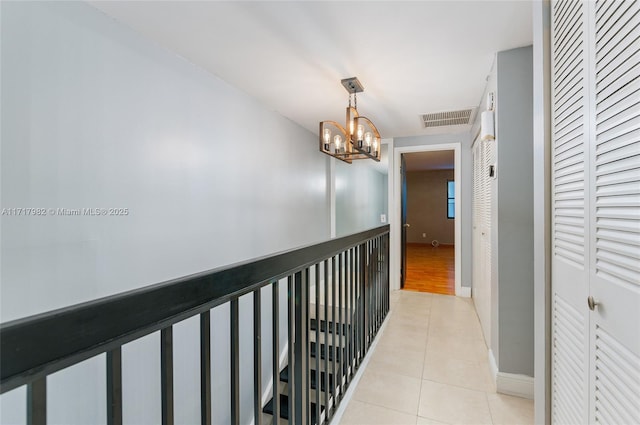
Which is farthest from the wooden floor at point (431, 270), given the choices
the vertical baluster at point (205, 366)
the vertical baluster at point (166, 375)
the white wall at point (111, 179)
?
the vertical baluster at point (166, 375)

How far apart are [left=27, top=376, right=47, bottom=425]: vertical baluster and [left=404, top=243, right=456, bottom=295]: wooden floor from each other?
14.0 ft

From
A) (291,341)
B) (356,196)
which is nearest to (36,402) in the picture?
(291,341)

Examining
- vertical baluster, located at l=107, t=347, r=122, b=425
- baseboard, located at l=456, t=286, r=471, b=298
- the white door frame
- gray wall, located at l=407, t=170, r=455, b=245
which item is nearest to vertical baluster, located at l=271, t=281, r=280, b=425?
vertical baluster, located at l=107, t=347, r=122, b=425

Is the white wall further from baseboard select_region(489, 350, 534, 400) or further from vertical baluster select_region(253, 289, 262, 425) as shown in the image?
baseboard select_region(489, 350, 534, 400)

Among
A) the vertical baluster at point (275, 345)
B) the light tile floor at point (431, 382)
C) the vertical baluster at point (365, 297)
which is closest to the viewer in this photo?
the vertical baluster at point (275, 345)

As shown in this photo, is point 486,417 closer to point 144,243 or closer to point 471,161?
point 144,243

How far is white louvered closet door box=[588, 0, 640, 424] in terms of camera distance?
0.71 meters

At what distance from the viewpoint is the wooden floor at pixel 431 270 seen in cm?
432

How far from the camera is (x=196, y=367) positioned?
2.14 metres

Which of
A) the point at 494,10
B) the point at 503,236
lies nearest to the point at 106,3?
the point at 494,10

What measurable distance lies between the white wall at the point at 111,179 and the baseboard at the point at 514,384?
6.87 feet

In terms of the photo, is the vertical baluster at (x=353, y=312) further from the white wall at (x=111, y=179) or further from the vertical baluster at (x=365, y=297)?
the white wall at (x=111, y=179)

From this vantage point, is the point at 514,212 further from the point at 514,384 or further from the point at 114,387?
the point at 114,387

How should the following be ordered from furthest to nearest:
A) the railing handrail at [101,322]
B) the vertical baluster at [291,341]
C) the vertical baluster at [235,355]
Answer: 1. the vertical baluster at [291,341]
2. the vertical baluster at [235,355]
3. the railing handrail at [101,322]
